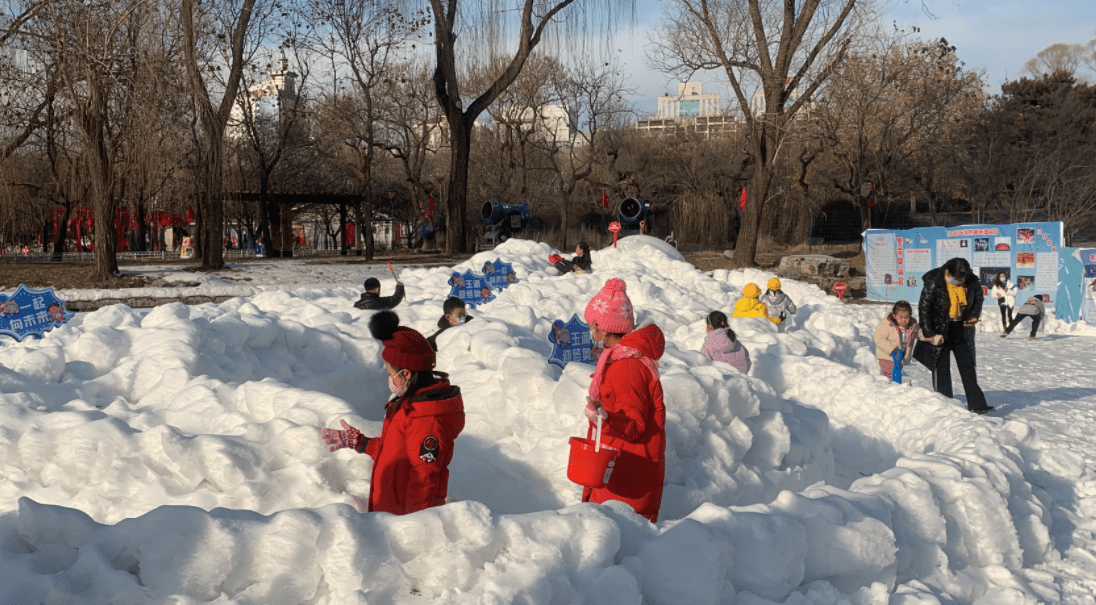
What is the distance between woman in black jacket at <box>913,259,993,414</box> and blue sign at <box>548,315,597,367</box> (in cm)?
365

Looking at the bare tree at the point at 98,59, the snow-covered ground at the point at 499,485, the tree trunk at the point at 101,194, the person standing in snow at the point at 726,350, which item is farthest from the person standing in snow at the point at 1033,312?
the tree trunk at the point at 101,194

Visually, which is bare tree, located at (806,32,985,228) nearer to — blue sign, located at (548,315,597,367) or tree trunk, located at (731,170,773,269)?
tree trunk, located at (731,170,773,269)

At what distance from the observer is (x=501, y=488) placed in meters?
4.90

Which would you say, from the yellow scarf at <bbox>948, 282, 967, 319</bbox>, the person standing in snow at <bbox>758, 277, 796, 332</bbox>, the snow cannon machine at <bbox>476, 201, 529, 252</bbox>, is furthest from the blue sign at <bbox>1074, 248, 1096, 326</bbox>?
the snow cannon machine at <bbox>476, 201, 529, 252</bbox>

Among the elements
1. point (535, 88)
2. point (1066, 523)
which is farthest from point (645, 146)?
point (1066, 523)

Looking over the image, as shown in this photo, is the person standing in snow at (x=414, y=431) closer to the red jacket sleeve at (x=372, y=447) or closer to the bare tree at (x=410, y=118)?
the red jacket sleeve at (x=372, y=447)

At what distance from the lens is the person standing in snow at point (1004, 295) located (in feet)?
49.9

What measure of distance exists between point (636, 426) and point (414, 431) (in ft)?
3.67

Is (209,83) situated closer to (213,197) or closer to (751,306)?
(213,197)

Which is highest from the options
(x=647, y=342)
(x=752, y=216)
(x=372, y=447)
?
(x=752, y=216)

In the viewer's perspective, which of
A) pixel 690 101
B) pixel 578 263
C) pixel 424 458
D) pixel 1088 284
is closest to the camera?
pixel 424 458

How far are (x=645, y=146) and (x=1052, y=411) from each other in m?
36.6

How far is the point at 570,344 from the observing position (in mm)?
6344

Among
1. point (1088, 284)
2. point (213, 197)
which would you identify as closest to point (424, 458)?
point (1088, 284)
